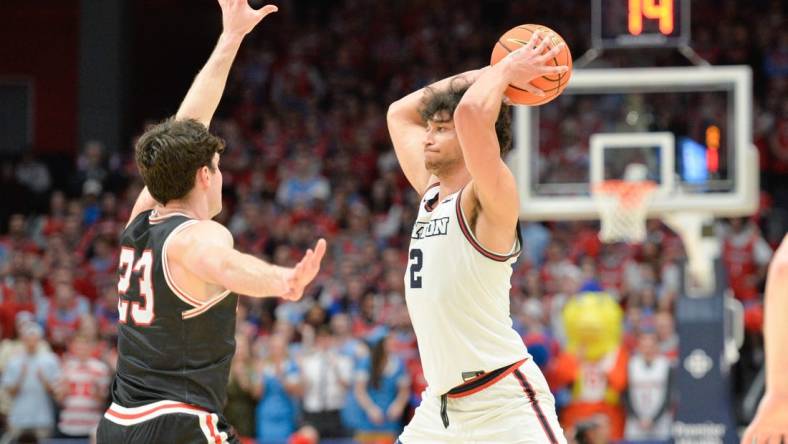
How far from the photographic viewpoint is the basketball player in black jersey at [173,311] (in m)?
4.73

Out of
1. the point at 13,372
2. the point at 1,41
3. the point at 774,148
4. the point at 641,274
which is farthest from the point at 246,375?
the point at 1,41

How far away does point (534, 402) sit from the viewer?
5.20 meters

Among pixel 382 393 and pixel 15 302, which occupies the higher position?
pixel 15 302

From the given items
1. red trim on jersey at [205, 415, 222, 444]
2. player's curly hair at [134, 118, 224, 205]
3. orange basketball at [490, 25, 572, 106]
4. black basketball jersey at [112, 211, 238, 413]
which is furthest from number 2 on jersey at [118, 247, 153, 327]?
orange basketball at [490, 25, 572, 106]

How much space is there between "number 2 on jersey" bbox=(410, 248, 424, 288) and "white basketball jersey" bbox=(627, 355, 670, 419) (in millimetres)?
7029

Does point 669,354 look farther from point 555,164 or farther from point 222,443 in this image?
point 222,443

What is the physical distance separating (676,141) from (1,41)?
1574cm

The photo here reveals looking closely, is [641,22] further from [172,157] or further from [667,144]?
[172,157]

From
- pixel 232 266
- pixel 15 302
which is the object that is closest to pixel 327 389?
pixel 15 302

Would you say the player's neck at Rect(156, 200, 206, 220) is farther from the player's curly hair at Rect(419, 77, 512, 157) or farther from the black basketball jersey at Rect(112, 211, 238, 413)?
the player's curly hair at Rect(419, 77, 512, 157)

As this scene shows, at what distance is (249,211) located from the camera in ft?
56.7

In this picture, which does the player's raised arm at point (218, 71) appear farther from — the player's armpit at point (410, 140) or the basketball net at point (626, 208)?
the basketball net at point (626, 208)

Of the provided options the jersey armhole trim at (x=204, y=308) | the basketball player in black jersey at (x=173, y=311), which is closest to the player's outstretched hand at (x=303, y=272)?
the basketball player in black jersey at (x=173, y=311)

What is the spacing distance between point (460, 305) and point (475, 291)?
9 centimetres
